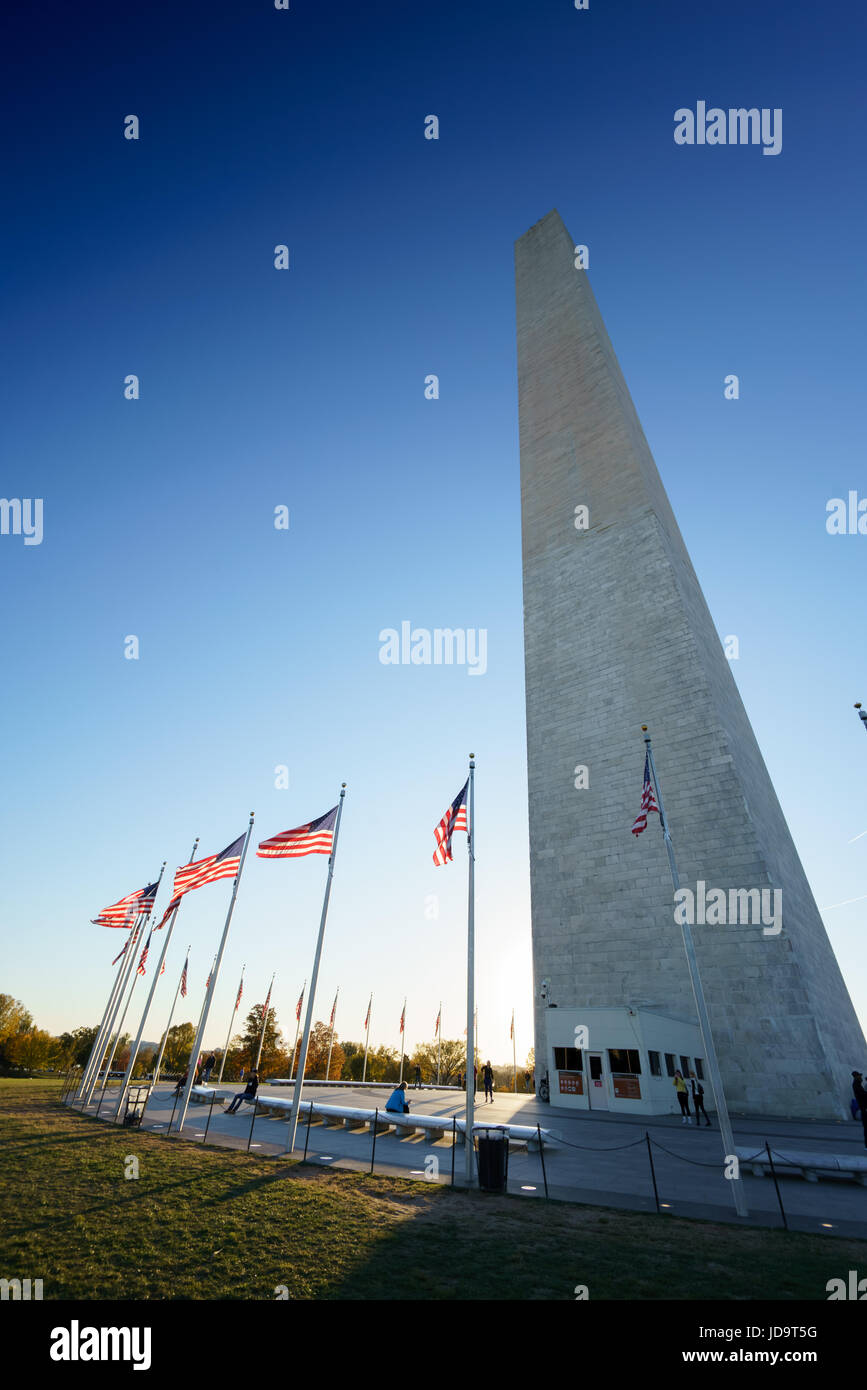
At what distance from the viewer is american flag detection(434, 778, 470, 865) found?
16.6 meters

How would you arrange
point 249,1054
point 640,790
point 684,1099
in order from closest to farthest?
point 684,1099, point 640,790, point 249,1054

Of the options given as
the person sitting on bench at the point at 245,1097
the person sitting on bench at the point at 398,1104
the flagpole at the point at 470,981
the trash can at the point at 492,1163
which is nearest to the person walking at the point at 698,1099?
the person sitting on bench at the point at 398,1104

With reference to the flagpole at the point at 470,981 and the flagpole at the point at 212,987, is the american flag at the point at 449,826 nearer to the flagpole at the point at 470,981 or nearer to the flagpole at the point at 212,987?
the flagpole at the point at 470,981

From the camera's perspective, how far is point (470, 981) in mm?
15156

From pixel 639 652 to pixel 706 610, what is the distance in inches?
412

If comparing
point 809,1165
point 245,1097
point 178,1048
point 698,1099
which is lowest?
point 178,1048

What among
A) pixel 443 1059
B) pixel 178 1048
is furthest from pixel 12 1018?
pixel 443 1059

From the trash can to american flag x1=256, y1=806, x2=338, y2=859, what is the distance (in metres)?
7.87

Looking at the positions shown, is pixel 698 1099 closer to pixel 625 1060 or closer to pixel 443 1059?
pixel 625 1060

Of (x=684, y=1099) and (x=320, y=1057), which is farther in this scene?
(x=320, y=1057)

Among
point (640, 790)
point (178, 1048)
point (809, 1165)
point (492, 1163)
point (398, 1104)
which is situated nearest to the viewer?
point (492, 1163)

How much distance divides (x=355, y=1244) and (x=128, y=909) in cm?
1938

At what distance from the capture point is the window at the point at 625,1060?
24109 mm

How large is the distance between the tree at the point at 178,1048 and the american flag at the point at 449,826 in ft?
284
